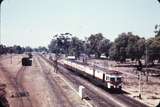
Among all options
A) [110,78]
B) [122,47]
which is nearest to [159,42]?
[122,47]

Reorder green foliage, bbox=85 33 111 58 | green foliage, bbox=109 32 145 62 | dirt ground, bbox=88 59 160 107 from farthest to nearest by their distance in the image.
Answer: green foliage, bbox=85 33 111 58, green foliage, bbox=109 32 145 62, dirt ground, bbox=88 59 160 107

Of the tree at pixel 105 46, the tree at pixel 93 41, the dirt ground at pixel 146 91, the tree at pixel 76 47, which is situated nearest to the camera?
the dirt ground at pixel 146 91

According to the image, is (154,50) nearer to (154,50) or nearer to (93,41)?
(154,50)

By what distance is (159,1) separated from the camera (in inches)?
281

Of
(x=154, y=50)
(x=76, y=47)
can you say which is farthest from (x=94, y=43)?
(x=154, y=50)

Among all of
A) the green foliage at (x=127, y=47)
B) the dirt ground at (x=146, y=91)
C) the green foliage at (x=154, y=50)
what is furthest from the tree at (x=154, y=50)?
the green foliage at (x=127, y=47)

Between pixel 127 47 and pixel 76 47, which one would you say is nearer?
pixel 127 47

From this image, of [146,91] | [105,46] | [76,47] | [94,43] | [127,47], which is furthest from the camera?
[76,47]

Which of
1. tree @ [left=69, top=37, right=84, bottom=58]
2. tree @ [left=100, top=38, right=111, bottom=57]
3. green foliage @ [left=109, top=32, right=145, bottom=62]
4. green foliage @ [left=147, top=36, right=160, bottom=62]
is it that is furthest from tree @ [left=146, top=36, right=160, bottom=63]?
tree @ [left=69, top=37, right=84, bottom=58]

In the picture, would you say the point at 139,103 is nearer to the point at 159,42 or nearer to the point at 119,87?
the point at 119,87

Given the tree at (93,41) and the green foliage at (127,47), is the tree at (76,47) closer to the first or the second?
the tree at (93,41)

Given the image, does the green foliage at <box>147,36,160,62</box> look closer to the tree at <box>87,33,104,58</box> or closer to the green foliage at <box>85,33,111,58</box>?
the green foliage at <box>85,33,111,58</box>

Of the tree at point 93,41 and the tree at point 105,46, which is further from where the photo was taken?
the tree at point 93,41

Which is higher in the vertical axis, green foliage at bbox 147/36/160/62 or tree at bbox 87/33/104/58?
tree at bbox 87/33/104/58
